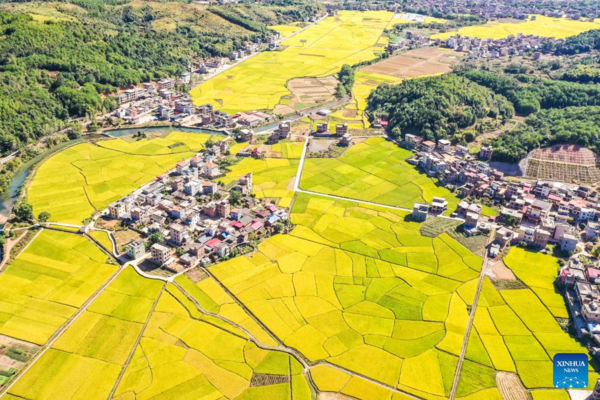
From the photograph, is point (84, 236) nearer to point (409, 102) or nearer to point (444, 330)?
point (444, 330)

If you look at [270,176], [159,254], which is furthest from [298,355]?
[270,176]

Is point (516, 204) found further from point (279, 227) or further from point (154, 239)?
point (154, 239)

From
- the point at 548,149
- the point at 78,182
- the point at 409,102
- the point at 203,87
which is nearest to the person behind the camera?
the point at 78,182

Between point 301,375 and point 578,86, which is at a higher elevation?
point 578,86

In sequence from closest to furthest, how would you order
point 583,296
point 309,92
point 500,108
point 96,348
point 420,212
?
1. point 96,348
2. point 583,296
3. point 420,212
4. point 500,108
5. point 309,92

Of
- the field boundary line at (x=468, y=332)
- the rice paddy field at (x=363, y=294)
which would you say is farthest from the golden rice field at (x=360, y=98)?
the field boundary line at (x=468, y=332)

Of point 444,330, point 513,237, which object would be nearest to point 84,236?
point 444,330

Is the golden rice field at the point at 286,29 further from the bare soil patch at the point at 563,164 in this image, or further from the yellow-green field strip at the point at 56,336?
the yellow-green field strip at the point at 56,336
